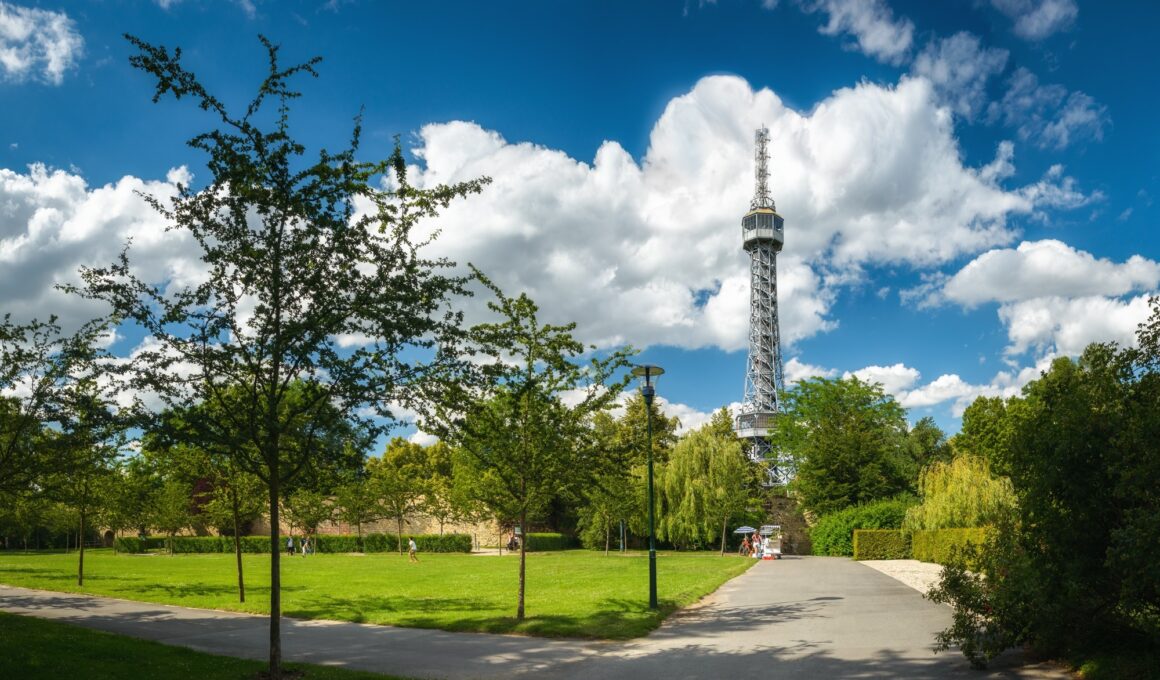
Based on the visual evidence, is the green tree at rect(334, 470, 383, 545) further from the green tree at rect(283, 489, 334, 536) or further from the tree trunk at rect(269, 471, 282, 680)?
the tree trunk at rect(269, 471, 282, 680)

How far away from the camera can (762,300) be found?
4281 inches

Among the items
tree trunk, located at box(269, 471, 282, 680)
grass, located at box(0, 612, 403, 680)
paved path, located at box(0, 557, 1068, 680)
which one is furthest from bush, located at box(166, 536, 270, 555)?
tree trunk, located at box(269, 471, 282, 680)

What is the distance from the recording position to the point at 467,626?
14.8 m

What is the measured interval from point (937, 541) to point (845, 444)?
17786mm

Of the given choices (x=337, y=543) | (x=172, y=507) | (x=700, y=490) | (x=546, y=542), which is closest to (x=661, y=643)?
(x=700, y=490)

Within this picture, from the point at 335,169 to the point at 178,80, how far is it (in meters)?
2.14

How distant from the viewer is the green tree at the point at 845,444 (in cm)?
5180

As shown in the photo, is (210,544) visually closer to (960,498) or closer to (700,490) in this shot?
(700,490)

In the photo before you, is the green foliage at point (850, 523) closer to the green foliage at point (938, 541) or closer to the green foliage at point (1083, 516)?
the green foliage at point (938, 541)

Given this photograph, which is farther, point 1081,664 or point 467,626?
point 467,626

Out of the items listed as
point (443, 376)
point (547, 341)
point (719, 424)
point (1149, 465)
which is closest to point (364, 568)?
point (547, 341)

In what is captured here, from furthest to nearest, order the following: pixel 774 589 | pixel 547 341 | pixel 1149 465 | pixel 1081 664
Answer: pixel 774 589 < pixel 547 341 < pixel 1081 664 < pixel 1149 465

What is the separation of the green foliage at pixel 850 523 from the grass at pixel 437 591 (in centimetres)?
1629

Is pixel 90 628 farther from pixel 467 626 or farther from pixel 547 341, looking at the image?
pixel 547 341
